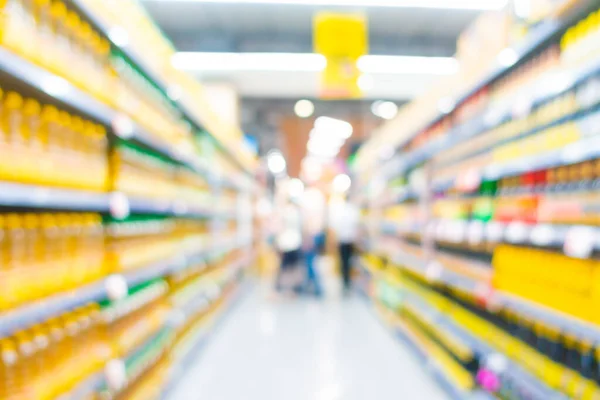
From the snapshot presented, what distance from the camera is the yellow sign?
5.93m

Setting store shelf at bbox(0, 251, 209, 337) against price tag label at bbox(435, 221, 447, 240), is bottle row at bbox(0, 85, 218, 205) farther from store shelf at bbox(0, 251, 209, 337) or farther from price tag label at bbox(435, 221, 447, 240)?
price tag label at bbox(435, 221, 447, 240)

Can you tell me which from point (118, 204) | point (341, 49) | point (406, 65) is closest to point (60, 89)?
point (118, 204)

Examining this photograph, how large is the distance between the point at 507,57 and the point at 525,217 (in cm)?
84

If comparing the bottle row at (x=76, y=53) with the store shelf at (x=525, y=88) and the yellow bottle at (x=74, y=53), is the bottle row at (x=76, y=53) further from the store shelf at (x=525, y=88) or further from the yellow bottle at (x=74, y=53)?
the store shelf at (x=525, y=88)

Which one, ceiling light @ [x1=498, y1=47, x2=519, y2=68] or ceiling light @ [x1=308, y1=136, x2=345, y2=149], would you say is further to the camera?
ceiling light @ [x1=308, y1=136, x2=345, y2=149]

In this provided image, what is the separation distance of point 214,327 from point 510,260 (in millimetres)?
3612

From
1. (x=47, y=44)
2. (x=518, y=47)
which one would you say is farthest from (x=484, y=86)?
(x=47, y=44)

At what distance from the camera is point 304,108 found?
1288cm

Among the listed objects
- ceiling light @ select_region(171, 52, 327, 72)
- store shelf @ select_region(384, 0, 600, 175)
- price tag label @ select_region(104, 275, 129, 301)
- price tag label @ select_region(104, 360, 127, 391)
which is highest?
ceiling light @ select_region(171, 52, 327, 72)

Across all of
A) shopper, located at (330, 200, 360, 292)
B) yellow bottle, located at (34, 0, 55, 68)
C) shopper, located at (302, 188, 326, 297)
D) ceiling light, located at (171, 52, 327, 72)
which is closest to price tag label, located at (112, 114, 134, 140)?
yellow bottle, located at (34, 0, 55, 68)

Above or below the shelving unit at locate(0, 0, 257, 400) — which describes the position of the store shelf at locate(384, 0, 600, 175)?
above

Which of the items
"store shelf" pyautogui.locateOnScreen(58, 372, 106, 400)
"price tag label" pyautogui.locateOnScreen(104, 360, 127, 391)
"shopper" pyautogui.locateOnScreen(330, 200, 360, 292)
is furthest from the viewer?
"shopper" pyautogui.locateOnScreen(330, 200, 360, 292)

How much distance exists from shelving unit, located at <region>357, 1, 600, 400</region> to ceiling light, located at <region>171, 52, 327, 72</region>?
435 cm

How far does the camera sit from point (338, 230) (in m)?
8.66
